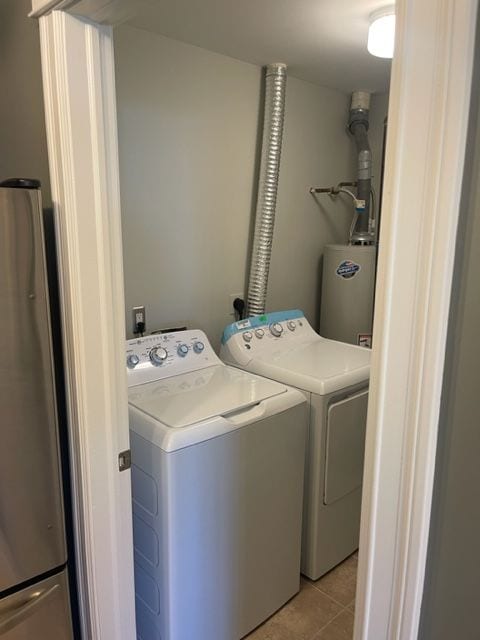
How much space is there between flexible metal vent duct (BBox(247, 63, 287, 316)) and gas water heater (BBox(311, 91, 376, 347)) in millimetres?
504

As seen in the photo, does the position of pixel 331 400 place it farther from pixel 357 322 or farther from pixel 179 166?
pixel 179 166

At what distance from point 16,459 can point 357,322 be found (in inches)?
83.8

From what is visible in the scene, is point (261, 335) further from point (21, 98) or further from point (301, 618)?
point (21, 98)

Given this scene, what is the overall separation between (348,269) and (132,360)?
1444 mm

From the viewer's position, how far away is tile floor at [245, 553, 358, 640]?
188 centimetres

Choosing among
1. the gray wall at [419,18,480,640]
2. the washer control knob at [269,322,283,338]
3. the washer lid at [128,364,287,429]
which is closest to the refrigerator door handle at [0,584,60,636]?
the washer lid at [128,364,287,429]

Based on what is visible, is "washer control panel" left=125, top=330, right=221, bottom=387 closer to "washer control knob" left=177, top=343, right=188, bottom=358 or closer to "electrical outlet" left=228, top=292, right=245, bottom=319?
"washer control knob" left=177, top=343, right=188, bottom=358

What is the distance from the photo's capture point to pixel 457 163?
0.54 metres

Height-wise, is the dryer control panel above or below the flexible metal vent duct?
below

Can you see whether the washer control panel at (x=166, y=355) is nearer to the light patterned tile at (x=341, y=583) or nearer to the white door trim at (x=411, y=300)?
the light patterned tile at (x=341, y=583)

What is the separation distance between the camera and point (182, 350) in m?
2.13

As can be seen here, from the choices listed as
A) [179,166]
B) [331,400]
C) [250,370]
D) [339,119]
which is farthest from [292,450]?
[339,119]

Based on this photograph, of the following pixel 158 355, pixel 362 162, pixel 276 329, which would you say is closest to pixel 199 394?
pixel 158 355

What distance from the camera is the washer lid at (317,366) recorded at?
6.52ft
